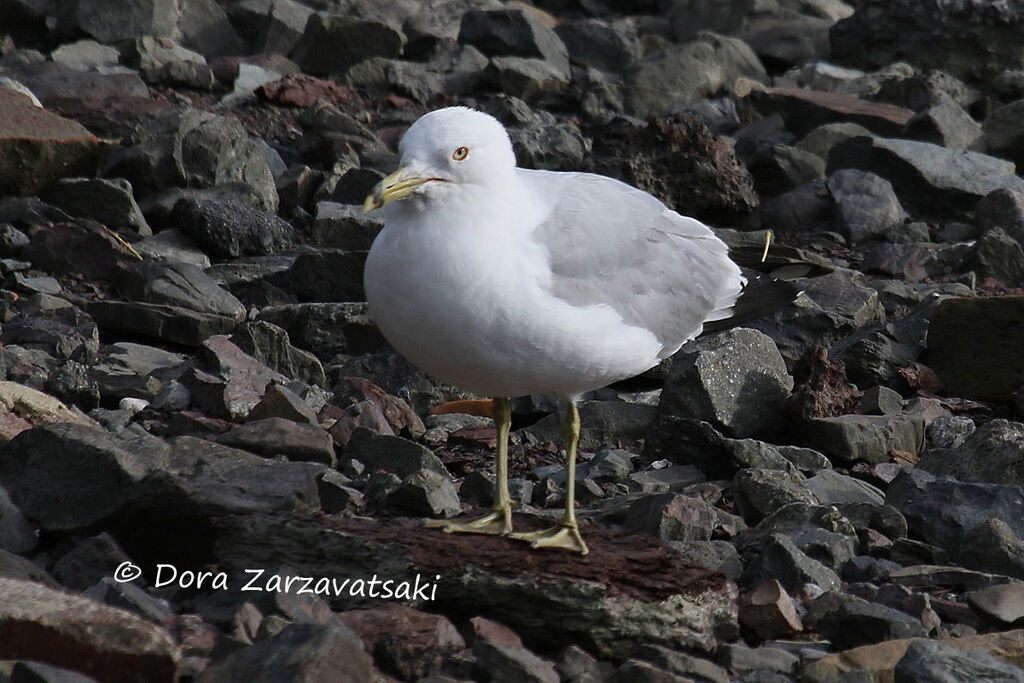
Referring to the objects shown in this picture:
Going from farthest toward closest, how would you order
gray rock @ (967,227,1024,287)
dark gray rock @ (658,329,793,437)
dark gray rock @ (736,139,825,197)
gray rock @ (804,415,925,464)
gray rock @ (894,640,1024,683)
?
dark gray rock @ (736,139,825,197) < gray rock @ (967,227,1024,287) < dark gray rock @ (658,329,793,437) < gray rock @ (804,415,925,464) < gray rock @ (894,640,1024,683)

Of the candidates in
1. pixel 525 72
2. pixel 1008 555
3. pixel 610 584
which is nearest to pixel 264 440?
pixel 610 584

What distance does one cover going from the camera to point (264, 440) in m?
5.94

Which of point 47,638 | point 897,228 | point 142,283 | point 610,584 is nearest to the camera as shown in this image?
point 47,638

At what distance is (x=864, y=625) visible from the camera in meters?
4.64

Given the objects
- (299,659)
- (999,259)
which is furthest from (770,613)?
(999,259)

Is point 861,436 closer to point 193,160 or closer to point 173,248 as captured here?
point 173,248

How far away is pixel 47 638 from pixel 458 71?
1032 cm

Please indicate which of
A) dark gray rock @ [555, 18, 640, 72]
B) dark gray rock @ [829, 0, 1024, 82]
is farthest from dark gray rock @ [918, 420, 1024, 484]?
dark gray rock @ [555, 18, 640, 72]

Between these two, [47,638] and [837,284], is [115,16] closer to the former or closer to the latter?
[837,284]

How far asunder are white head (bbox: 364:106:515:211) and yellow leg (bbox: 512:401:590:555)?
3.50 feet

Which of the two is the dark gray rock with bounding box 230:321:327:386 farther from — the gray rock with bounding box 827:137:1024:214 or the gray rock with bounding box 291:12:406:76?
the gray rock with bounding box 291:12:406:76

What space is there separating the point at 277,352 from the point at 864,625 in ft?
12.2

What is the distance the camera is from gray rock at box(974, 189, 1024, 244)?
31.8 ft

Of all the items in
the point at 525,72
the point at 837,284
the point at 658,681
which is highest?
the point at 525,72
